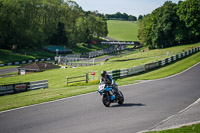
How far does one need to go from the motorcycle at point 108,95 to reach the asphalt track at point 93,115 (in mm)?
366

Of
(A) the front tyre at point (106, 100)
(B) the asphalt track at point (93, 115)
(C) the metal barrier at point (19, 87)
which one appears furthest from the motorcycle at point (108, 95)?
(C) the metal barrier at point (19, 87)

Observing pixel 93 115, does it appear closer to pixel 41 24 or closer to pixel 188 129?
pixel 188 129

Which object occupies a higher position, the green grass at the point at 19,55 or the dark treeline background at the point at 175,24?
the dark treeline background at the point at 175,24

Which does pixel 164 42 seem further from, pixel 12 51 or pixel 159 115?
pixel 159 115

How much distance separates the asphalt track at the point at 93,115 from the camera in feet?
32.5

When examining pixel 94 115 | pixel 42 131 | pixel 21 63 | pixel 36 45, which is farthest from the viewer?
pixel 36 45

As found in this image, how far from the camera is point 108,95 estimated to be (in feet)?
44.1

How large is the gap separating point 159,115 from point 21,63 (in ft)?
212

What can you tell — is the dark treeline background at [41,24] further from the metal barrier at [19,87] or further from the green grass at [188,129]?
the green grass at [188,129]

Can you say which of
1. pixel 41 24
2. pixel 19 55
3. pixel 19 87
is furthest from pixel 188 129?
pixel 41 24

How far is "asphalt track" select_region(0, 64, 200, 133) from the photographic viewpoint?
9.90 m

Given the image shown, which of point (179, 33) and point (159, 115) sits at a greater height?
point (179, 33)

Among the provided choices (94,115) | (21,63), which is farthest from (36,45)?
Result: (94,115)

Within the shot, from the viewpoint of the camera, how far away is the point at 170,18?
258 ft
